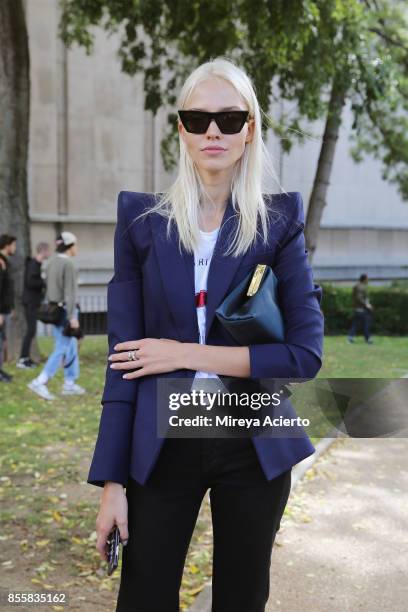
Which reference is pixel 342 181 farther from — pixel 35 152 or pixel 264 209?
pixel 264 209

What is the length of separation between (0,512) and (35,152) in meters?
15.4

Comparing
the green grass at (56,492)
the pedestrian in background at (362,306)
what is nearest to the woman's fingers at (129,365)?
the green grass at (56,492)

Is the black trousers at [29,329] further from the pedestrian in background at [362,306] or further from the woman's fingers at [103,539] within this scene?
the woman's fingers at [103,539]

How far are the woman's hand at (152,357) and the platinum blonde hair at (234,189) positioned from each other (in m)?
0.29

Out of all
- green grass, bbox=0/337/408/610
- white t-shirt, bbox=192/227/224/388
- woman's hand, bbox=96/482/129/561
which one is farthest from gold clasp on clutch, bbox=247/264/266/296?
woman's hand, bbox=96/482/129/561

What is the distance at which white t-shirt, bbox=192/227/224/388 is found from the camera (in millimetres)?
2176

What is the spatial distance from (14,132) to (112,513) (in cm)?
1136

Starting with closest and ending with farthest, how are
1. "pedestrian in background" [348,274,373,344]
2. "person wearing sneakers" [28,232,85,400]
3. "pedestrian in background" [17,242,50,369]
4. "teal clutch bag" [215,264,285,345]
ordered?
"teal clutch bag" [215,264,285,345]
"person wearing sneakers" [28,232,85,400]
"pedestrian in background" [17,242,50,369]
"pedestrian in background" [348,274,373,344]

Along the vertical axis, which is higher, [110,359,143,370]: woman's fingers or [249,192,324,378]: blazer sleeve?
[249,192,324,378]: blazer sleeve

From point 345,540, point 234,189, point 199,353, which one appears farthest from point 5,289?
point 199,353

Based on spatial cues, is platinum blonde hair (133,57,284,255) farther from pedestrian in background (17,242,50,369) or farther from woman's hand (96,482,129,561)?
pedestrian in background (17,242,50,369)

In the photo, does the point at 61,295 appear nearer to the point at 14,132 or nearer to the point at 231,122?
the point at 14,132

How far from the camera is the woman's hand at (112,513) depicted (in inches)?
83.9

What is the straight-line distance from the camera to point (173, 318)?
7.23 feet
